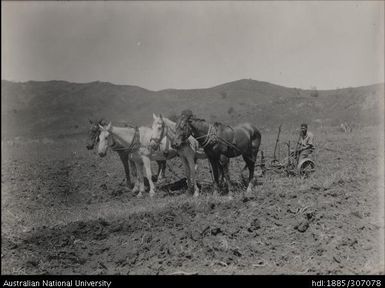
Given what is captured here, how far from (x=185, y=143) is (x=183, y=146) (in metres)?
0.09

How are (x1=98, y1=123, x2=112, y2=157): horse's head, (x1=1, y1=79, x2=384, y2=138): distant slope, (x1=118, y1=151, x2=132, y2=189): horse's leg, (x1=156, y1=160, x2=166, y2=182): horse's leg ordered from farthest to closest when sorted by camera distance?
(x1=1, y1=79, x2=384, y2=138): distant slope
(x1=156, y1=160, x2=166, y2=182): horse's leg
(x1=118, y1=151, x2=132, y2=189): horse's leg
(x1=98, y1=123, x2=112, y2=157): horse's head

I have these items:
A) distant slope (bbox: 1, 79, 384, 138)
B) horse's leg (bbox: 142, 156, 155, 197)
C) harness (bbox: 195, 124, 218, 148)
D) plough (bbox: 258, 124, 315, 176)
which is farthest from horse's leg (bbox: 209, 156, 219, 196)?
distant slope (bbox: 1, 79, 384, 138)

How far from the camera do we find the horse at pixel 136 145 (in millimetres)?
10164

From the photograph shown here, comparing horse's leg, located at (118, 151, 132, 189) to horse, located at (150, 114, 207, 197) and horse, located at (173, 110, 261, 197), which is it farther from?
horse, located at (173, 110, 261, 197)

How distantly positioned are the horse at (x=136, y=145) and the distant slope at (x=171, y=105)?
20629 millimetres

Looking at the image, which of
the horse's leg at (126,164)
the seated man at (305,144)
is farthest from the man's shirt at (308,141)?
the horse's leg at (126,164)

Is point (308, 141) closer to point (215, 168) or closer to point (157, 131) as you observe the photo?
point (215, 168)

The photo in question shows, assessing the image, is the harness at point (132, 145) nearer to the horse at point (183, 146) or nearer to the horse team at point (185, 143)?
the horse team at point (185, 143)

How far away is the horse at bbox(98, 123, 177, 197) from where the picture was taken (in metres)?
10.2

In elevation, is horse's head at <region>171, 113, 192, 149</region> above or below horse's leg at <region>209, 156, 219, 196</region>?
above

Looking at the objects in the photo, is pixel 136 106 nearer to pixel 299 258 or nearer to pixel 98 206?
pixel 98 206

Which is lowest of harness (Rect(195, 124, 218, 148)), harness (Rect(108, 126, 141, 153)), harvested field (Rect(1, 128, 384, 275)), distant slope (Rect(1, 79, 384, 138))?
harvested field (Rect(1, 128, 384, 275))

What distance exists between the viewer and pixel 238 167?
509 inches

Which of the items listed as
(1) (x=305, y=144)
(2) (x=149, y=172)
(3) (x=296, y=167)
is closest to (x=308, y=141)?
(1) (x=305, y=144)
